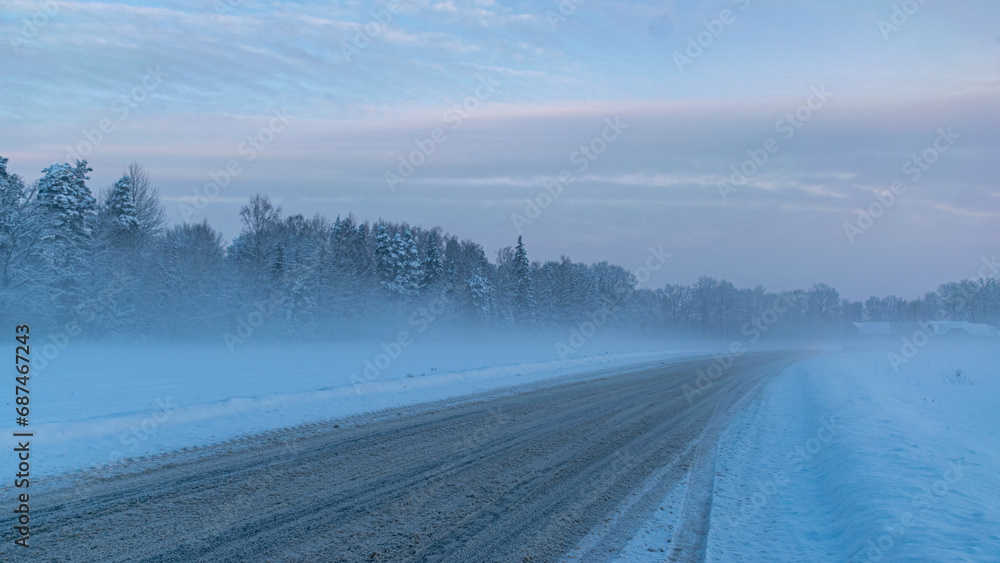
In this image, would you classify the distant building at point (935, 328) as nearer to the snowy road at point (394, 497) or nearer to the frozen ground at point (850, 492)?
the frozen ground at point (850, 492)

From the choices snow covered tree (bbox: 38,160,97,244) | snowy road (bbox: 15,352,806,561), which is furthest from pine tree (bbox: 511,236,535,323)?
snowy road (bbox: 15,352,806,561)

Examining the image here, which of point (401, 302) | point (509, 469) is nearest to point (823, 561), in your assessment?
point (509, 469)

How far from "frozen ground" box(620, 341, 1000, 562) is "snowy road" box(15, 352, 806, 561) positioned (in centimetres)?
45

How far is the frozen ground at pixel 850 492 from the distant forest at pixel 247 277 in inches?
1608

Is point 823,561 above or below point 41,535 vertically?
below

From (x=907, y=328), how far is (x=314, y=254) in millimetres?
142156

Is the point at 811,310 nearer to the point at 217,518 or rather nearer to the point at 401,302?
the point at 401,302

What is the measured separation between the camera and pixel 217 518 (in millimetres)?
5785

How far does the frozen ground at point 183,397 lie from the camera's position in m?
9.11

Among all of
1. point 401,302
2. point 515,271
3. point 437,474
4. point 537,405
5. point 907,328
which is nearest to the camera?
point 437,474

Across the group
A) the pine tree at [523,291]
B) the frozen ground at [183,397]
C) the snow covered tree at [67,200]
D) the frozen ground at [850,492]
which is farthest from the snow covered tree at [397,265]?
the frozen ground at [850,492]

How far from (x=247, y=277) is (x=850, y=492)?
5520 cm

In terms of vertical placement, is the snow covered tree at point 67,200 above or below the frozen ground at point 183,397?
above

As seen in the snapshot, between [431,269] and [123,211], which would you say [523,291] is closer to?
[431,269]
